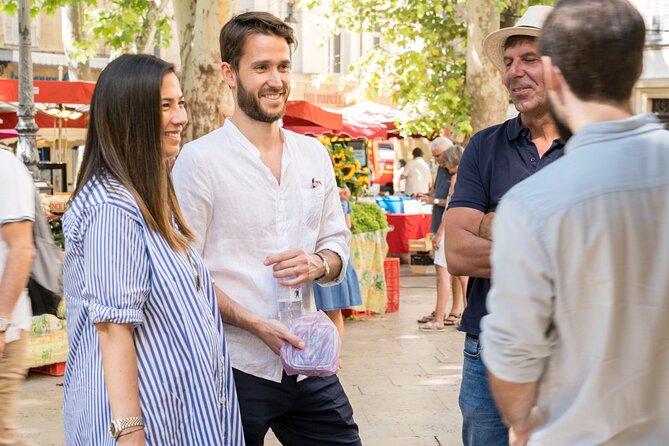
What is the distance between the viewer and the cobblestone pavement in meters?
6.87

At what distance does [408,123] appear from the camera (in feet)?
68.8

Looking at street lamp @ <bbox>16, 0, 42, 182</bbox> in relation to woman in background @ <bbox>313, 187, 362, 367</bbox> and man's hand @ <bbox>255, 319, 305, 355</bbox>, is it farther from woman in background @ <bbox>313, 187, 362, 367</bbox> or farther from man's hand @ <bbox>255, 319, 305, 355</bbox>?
man's hand @ <bbox>255, 319, 305, 355</bbox>

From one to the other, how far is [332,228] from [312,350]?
555mm

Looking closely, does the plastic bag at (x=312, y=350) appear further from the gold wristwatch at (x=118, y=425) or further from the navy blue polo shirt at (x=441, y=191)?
the navy blue polo shirt at (x=441, y=191)

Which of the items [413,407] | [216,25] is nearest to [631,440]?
[413,407]

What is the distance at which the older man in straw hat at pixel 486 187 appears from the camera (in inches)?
136

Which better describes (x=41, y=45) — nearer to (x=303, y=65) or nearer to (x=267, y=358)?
(x=303, y=65)

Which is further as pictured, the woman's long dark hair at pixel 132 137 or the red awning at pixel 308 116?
the red awning at pixel 308 116

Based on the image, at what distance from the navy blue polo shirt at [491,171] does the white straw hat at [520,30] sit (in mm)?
317

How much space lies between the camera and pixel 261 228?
3.38 m

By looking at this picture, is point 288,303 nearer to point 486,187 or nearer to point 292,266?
point 292,266

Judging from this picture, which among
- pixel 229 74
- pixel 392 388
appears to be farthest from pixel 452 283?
pixel 229 74

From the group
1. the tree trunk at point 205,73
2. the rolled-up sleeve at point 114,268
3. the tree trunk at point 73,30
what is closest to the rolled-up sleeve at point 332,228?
the rolled-up sleeve at point 114,268

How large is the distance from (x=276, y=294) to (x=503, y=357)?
1.45 metres
